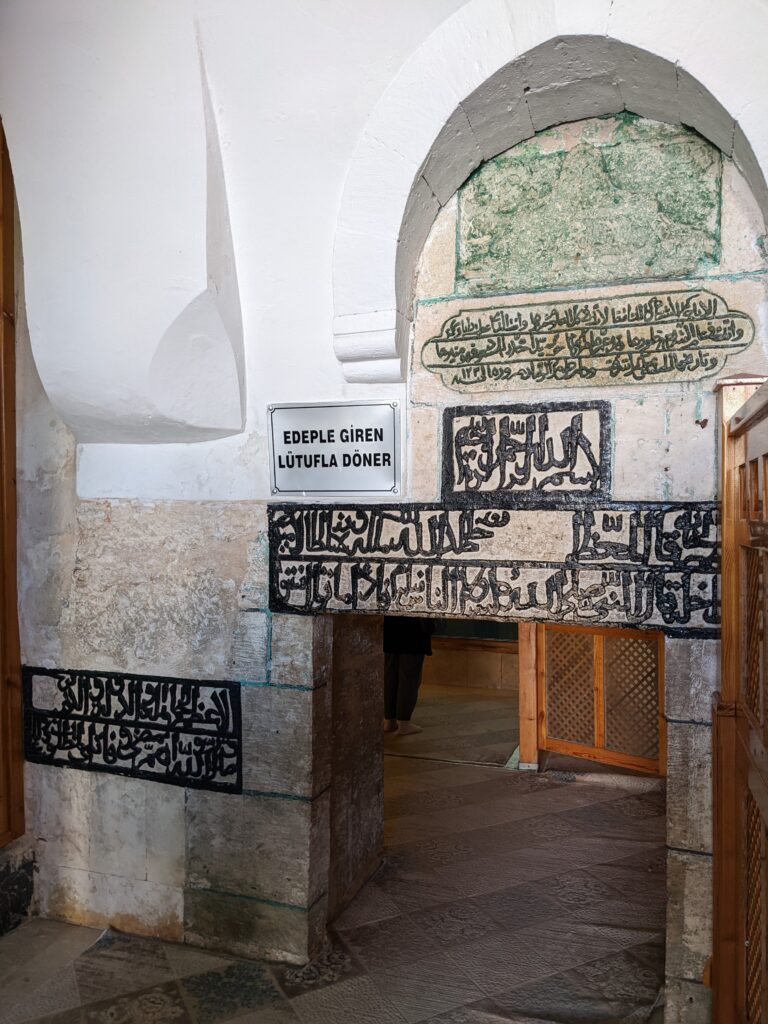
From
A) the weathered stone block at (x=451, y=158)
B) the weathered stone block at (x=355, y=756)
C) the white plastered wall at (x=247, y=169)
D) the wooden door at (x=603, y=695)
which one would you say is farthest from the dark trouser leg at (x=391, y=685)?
the weathered stone block at (x=451, y=158)

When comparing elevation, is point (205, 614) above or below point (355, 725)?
above

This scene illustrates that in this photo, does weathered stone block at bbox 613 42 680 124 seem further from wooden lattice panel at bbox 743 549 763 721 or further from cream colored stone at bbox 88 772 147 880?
cream colored stone at bbox 88 772 147 880

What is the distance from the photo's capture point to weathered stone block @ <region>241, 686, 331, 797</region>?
2.80m

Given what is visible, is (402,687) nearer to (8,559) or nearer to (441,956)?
(441,956)

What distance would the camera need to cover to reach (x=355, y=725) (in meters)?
3.33

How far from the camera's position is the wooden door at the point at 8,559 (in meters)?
3.05

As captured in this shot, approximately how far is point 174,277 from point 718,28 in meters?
1.77

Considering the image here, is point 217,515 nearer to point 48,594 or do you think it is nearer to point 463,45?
point 48,594

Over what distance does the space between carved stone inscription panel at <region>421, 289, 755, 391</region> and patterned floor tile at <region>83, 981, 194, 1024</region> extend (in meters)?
2.22

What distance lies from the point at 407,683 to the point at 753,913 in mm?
3972

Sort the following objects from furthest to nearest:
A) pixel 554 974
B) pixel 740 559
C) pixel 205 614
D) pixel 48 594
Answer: pixel 48 594 < pixel 205 614 < pixel 554 974 < pixel 740 559

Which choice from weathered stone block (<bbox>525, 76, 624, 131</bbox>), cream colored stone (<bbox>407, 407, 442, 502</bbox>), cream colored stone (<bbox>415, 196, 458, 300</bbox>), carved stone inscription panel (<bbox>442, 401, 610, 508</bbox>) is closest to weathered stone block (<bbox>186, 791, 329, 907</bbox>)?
cream colored stone (<bbox>407, 407, 442, 502</bbox>)

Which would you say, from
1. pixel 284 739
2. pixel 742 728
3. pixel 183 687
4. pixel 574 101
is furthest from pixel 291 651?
pixel 574 101

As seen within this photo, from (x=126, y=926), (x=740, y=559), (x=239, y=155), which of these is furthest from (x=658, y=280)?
(x=126, y=926)
